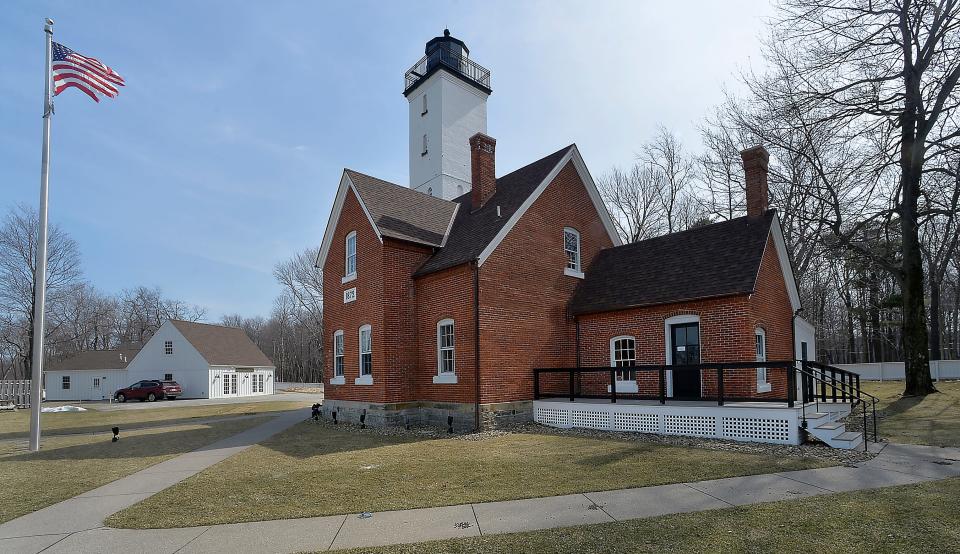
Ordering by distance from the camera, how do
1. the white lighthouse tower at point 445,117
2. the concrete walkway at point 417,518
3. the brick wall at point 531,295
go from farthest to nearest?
the white lighthouse tower at point 445,117
the brick wall at point 531,295
the concrete walkway at point 417,518

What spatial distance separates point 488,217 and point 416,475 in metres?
9.98

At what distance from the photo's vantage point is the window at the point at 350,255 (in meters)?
18.7

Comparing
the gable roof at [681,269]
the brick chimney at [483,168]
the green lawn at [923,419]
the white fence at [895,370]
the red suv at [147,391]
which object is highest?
the brick chimney at [483,168]

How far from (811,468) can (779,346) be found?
8.35m

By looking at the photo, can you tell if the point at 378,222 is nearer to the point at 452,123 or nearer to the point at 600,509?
the point at 600,509

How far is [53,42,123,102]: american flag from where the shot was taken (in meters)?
14.3

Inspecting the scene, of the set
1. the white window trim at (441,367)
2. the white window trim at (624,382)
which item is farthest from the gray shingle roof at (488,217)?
the white window trim at (624,382)

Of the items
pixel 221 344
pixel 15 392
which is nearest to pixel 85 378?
pixel 221 344

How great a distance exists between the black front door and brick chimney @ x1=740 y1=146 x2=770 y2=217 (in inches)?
164

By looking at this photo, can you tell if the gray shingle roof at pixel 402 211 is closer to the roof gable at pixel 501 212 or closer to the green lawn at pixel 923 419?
the roof gable at pixel 501 212

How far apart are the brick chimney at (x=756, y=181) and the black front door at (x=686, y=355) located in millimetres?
4154

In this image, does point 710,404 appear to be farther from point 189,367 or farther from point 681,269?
point 189,367

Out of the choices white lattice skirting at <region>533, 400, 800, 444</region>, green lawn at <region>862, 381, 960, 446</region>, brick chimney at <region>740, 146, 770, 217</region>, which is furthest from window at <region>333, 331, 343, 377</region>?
green lawn at <region>862, 381, 960, 446</region>

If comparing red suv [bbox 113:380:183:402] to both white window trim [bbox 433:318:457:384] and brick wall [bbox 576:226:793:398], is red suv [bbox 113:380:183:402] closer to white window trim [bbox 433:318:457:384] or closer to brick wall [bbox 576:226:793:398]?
white window trim [bbox 433:318:457:384]
